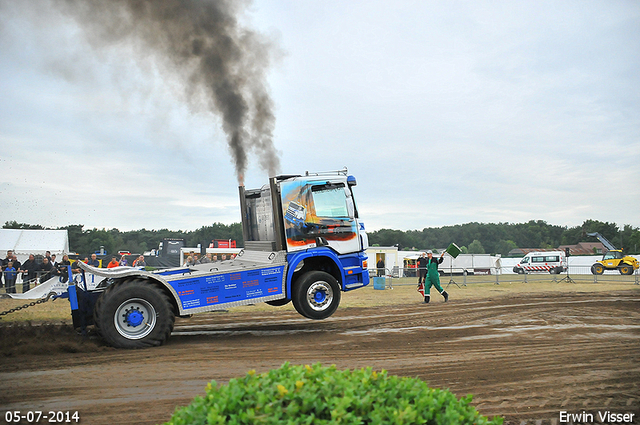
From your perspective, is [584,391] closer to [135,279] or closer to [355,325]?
[355,325]

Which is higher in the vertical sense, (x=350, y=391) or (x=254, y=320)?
(x=350, y=391)

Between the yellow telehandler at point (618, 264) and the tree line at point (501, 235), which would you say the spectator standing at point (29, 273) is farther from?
the tree line at point (501, 235)

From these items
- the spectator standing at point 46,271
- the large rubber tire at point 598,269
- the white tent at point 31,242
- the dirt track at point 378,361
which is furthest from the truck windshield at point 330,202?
the large rubber tire at point 598,269

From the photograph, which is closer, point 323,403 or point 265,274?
point 323,403

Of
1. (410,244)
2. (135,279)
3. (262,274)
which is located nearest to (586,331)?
(262,274)

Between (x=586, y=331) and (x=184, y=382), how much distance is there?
8317 millimetres

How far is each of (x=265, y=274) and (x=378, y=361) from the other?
3049 mm

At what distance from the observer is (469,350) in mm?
7598

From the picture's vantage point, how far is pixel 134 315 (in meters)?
7.82

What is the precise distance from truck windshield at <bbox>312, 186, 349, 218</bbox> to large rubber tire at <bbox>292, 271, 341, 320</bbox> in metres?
1.31

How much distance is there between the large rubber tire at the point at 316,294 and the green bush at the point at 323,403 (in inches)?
269
